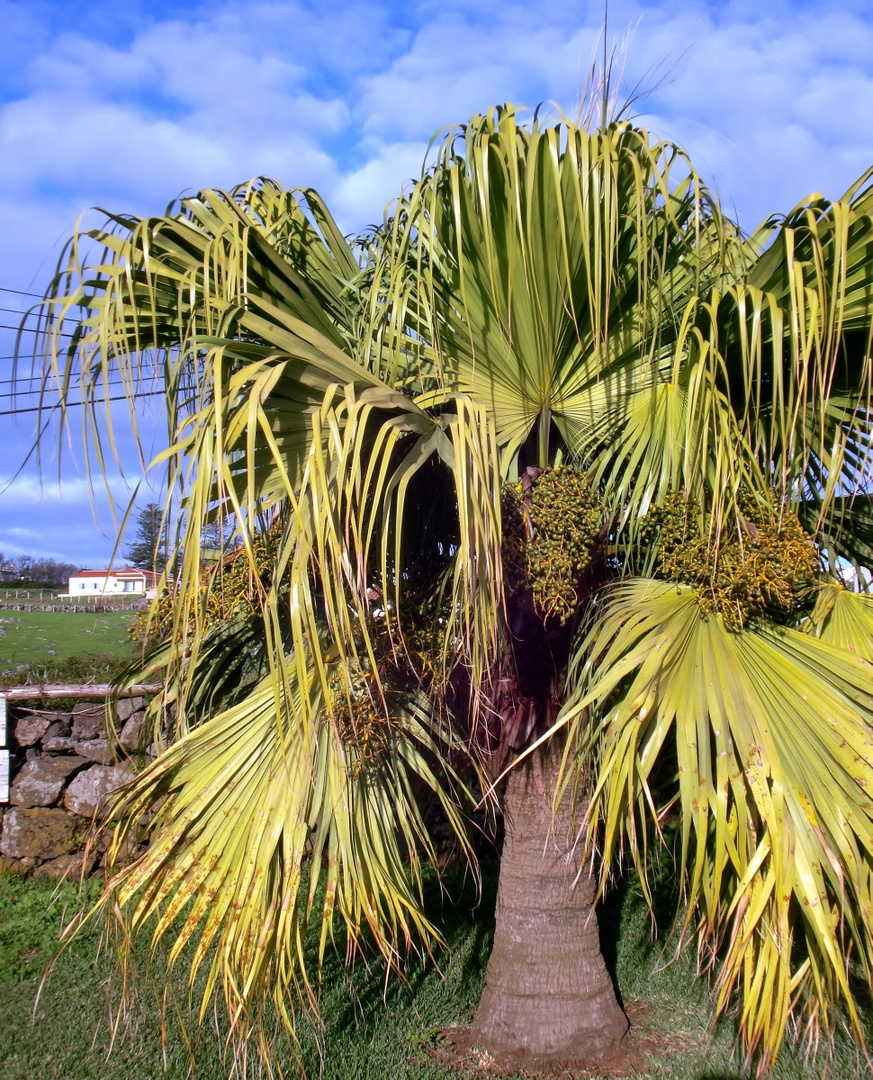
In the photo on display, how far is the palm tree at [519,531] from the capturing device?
2.31m

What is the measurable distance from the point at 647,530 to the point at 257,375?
4.70ft

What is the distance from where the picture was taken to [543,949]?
3.79 meters

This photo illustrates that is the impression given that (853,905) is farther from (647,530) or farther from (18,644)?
(18,644)

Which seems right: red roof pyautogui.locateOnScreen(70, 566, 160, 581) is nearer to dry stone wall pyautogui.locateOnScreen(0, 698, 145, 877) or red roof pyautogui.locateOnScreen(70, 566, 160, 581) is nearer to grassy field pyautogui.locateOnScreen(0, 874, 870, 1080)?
grassy field pyautogui.locateOnScreen(0, 874, 870, 1080)

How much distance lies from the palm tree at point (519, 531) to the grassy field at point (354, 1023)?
0.96 meters

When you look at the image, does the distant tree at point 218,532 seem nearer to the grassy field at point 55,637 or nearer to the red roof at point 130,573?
the red roof at point 130,573

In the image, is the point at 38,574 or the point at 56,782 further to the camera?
the point at 38,574

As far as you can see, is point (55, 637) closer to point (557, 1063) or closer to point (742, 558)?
point (557, 1063)

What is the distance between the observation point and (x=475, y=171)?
2.72 metres

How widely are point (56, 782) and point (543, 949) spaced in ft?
13.3

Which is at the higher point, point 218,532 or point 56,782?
point 218,532

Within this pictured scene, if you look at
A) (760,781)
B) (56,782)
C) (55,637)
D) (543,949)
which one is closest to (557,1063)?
(543,949)

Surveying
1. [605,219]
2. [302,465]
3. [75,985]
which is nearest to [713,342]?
[605,219]

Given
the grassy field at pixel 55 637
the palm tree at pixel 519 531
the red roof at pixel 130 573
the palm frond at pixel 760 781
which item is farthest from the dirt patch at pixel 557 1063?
the grassy field at pixel 55 637
